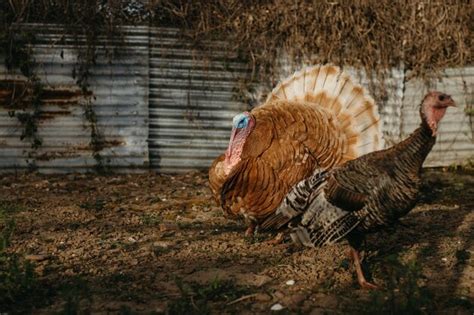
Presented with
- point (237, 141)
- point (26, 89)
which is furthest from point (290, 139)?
point (26, 89)

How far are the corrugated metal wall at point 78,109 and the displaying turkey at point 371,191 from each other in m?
3.99

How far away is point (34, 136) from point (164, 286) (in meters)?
4.22

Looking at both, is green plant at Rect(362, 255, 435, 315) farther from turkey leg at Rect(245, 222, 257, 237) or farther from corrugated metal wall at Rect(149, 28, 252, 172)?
corrugated metal wall at Rect(149, 28, 252, 172)

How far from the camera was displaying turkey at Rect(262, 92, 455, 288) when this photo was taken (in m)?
3.86

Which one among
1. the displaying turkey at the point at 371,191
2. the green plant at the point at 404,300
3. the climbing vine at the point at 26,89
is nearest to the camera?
the green plant at the point at 404,300

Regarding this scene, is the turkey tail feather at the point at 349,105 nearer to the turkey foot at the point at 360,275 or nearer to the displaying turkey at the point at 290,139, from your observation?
the displaying turkey at the point at 290,139

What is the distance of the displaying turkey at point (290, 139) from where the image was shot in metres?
4.83

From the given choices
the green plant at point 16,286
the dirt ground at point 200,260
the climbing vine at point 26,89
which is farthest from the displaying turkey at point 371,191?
the climbing vine at point 26,89

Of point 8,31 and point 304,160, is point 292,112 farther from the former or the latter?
point 8,31

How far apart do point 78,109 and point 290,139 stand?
11.5 feet

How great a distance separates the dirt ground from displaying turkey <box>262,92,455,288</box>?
0.30 meters

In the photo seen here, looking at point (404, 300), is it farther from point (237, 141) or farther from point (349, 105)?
point (349, 105)

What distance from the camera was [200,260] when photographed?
4.52 m

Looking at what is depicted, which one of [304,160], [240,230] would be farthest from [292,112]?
[240,230]
